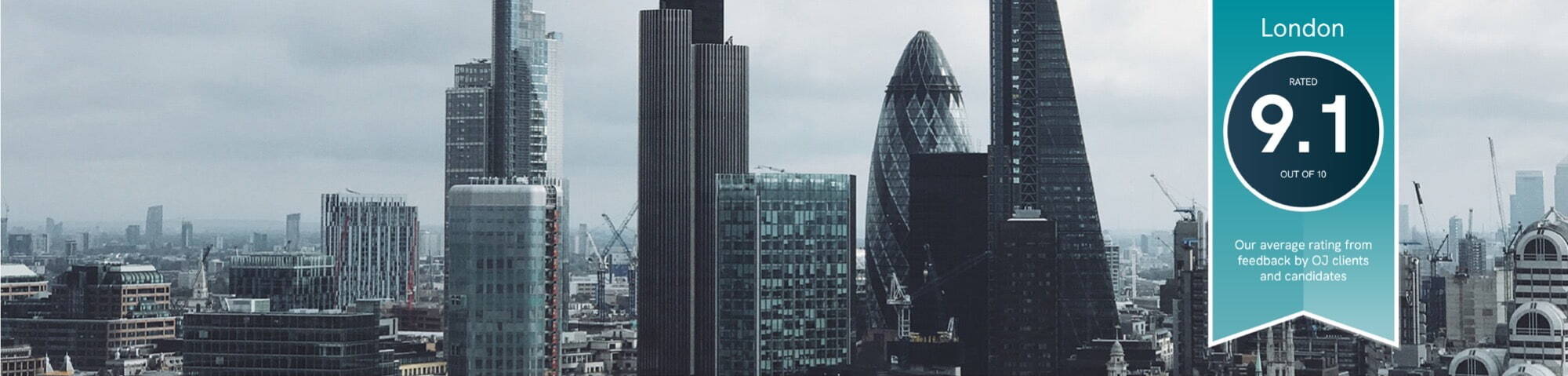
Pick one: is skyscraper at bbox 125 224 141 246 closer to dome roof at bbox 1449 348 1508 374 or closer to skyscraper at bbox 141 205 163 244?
skyscraper at bbox 141 205 163 244

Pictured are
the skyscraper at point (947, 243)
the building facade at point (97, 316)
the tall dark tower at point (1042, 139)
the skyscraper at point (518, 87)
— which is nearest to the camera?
the building facade at point (97, 316)

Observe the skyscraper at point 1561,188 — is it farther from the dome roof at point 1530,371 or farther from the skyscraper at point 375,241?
the skyscraper at point 375,241

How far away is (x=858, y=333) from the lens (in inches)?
3716

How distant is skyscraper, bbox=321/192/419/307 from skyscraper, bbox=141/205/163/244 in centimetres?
2786

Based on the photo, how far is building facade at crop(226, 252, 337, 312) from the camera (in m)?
91.0

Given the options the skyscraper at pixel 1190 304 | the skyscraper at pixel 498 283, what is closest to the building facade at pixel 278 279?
the skyscraper at pixel 498 283

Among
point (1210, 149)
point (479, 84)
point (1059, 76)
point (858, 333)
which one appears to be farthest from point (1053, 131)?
point (1210, 149)

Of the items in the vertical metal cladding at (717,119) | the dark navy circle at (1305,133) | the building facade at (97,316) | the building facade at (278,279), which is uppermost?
the vertical metal cladding at (717,119)

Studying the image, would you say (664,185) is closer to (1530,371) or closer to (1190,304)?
(1190,304)

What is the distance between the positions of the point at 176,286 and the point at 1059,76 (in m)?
50.1

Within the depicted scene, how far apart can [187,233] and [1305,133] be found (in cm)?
8703

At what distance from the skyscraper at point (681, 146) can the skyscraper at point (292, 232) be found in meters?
18.2

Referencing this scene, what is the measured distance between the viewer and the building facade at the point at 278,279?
3583 inches

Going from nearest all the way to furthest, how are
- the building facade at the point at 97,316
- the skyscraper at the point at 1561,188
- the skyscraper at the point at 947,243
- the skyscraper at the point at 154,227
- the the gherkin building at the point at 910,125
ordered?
1. the skyscraper at the point at 1561,188
2. the skyscraper at the point at 154,227
3. the building facade at the point at 97,316
4. the skyscraper at the point at 947,243
5. the the gherkin building at the point at 910,125
